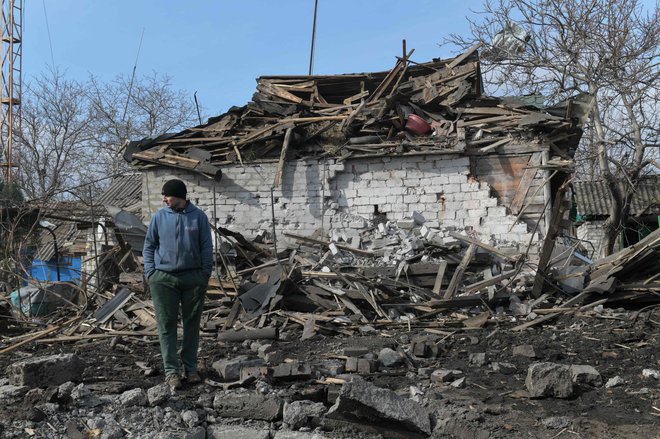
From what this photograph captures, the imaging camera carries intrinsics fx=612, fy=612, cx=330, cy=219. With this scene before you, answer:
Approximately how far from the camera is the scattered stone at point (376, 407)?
420 centimetres

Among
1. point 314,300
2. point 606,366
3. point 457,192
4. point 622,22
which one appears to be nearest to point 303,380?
point 606,366

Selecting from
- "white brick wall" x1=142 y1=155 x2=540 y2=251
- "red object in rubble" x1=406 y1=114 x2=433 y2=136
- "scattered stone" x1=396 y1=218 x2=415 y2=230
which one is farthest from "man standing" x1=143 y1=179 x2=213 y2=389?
"red object in rubble" x1=406 y1=114 x2=433 y2=136

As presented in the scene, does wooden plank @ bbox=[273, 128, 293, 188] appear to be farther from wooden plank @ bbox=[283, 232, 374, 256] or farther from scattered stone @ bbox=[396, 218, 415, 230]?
scattered stone @ bbox=[396, 218, 415, 230]

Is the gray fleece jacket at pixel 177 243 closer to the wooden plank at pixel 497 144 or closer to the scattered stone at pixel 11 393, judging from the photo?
the scattered stone at pixel 11 393

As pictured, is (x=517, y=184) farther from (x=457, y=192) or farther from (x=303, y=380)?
(x=303, y=380)

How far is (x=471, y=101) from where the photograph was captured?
12477 millimetres

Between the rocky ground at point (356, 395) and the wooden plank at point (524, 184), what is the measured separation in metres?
4.87

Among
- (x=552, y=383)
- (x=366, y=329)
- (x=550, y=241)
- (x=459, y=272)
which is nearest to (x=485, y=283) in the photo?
(x=459, y=272)

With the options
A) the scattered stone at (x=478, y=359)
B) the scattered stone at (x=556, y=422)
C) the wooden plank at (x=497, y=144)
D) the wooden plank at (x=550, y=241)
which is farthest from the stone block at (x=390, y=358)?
the wooden plank at (x=497, y=144)

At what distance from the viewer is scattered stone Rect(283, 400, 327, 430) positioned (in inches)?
171

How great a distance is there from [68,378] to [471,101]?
9.79 m

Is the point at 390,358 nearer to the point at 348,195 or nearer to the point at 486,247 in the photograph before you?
the point at 486,247

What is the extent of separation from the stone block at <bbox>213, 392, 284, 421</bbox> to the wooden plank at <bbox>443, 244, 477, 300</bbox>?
5413 mm

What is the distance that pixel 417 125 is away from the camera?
40.0 feet
